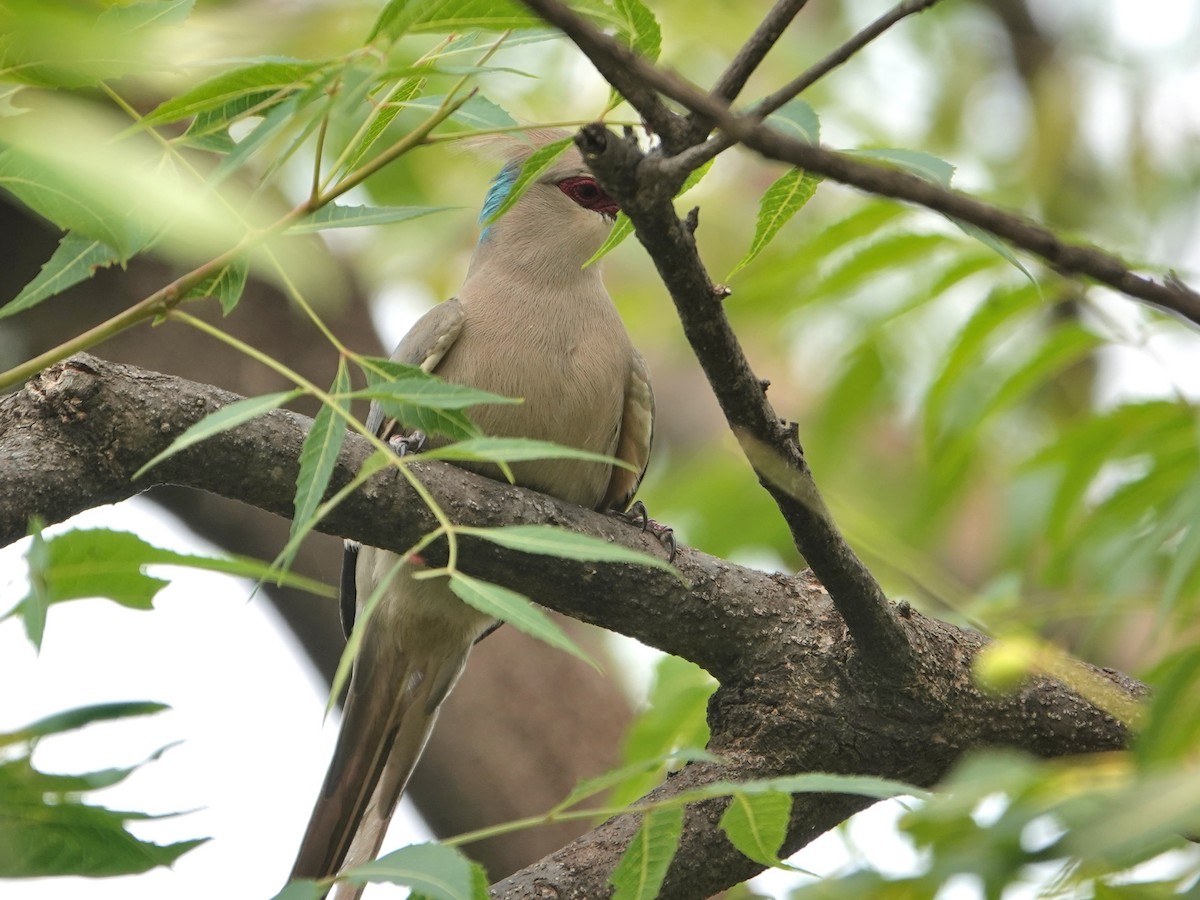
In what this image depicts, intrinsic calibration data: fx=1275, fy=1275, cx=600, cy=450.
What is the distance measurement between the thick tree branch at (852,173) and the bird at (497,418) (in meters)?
2.12

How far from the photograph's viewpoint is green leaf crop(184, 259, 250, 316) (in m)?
1.77

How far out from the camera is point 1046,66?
712cm

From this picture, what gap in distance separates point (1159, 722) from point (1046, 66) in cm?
619

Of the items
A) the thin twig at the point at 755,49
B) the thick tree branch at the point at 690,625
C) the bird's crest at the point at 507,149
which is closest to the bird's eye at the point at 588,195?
the bird's crest at the point at 507,149

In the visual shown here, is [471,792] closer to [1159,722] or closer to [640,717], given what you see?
[640,717]

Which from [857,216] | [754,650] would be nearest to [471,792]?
[754,650]

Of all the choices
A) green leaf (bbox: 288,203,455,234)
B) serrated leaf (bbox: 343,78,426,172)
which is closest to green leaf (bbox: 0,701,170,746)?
green leaf (bbox: 288,203,455,234)

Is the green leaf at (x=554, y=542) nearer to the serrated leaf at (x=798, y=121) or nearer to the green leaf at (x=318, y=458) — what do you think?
the green leaf at (x=318, y=458)

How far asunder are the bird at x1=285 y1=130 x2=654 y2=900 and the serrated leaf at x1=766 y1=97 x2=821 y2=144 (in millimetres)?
1633

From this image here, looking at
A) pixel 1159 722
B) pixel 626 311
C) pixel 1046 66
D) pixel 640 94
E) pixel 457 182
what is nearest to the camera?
pixel 640 94

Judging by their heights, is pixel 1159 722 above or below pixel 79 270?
below

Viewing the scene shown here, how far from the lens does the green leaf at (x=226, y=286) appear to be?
1.77 m

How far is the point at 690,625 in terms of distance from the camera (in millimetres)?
2727

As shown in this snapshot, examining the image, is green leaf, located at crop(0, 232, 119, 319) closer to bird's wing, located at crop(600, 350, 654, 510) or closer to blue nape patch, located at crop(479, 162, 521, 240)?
bird's wing, located at crop(600, 350, 654, 510)
